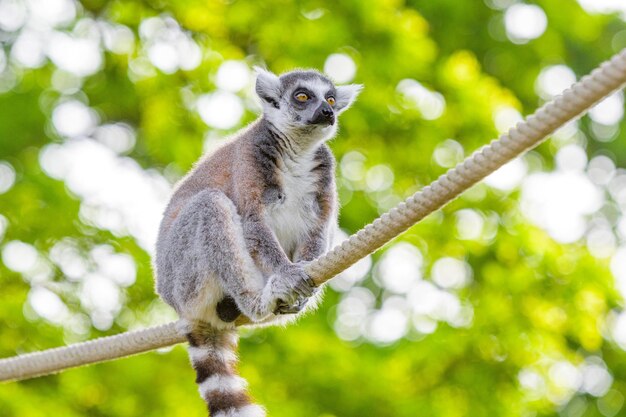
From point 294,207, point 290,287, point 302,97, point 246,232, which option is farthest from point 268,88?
point 290,287

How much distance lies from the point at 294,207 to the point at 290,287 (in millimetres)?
499

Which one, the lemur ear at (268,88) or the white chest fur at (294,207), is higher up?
the lemur ear at (268,88)

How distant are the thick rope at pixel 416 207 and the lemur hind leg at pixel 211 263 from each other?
0.16 meters

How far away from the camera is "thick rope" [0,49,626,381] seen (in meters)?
2.75

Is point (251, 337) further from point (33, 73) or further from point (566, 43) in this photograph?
point (566, 43)

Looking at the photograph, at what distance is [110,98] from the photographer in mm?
9219

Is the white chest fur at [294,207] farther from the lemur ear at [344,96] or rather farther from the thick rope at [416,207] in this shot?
the lemur ear at [344,96]

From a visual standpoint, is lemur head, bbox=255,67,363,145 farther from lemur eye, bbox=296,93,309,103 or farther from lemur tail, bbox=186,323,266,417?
lemur tail, bbox=186,323,266,417

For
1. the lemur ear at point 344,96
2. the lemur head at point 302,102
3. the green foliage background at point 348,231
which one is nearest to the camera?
the lemur head at point 302,102

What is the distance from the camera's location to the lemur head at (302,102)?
458 cm

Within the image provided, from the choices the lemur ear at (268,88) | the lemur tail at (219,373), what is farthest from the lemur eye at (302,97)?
the lemur tail at (219,373)

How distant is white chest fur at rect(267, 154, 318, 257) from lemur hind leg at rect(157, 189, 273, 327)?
0.22 metres

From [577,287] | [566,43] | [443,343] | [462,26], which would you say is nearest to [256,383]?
[443,343]

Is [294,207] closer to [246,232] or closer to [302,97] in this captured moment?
[246,232]
